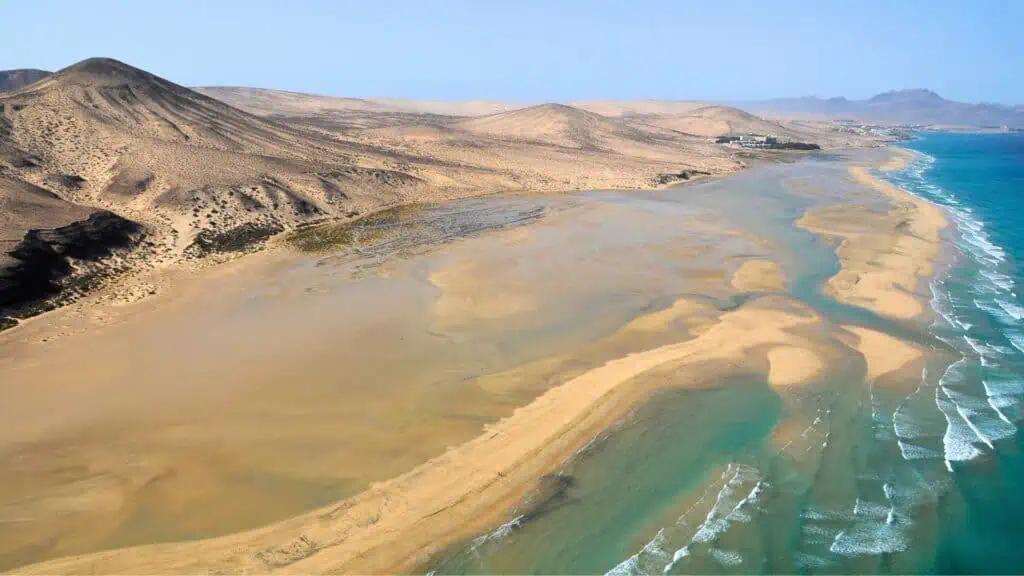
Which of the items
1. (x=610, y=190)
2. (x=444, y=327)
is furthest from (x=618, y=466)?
(x=610, y=190)

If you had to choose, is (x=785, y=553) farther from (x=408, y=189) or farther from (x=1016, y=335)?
(x=408, y=189)

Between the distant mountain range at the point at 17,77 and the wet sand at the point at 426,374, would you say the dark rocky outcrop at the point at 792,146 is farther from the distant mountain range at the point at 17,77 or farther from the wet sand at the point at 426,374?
the distant mountain range at the point at 17,77

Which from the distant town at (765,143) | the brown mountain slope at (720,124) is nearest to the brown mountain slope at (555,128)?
the distant town at (765,143)

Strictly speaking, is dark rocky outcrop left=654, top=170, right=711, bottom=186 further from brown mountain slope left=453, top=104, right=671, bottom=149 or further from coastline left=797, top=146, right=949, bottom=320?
coastline left=797, top=146, right=949, bottom=320

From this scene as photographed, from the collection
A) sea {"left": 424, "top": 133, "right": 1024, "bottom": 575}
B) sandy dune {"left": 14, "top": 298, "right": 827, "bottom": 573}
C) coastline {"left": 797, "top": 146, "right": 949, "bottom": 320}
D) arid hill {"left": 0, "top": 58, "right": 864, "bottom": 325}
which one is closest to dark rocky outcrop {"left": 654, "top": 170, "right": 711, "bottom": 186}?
arid hill {"left": 0, "top": 58, "right": 864, "bottom": 325}

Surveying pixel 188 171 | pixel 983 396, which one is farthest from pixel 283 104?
pixel 983 396

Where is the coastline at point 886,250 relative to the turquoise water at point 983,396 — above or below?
above

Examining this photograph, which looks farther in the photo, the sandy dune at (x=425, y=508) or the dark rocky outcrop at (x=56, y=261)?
the dark rocky outcrop at (x=56, y=261)

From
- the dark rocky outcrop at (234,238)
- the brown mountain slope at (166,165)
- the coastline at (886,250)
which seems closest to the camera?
the coastline at (886,250)
